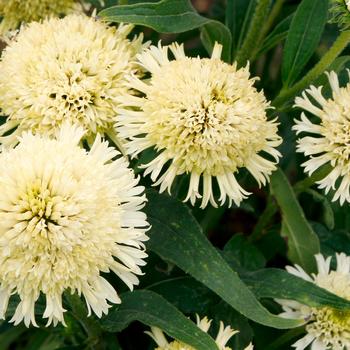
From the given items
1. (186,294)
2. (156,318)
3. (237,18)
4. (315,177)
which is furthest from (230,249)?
(237,18)

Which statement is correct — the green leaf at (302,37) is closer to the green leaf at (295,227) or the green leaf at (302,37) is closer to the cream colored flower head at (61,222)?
the green leaf at (295,227)

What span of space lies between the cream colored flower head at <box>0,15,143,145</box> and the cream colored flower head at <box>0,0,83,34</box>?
212mm

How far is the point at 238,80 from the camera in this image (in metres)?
1.22

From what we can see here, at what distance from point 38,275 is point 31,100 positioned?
1.11ft

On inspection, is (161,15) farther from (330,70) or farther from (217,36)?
(330,70)

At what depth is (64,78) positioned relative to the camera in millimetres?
1242

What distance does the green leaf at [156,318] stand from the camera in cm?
116

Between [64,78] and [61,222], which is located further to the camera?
[64,78]

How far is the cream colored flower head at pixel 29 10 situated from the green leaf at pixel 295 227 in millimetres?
564

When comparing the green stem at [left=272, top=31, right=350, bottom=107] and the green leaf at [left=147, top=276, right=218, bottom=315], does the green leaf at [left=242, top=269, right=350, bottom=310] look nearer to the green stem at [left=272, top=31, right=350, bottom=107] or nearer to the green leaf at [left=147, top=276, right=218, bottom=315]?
the green leaf at [left=147, top=276, right=218, bottom=315]

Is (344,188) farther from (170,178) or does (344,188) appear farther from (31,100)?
(31,100)

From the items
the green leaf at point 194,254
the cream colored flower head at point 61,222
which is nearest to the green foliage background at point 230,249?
the green leaf at point 194,254

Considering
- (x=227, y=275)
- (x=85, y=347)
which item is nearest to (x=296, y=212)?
(x=227, y=275)

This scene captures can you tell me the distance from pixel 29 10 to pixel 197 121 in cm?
55
